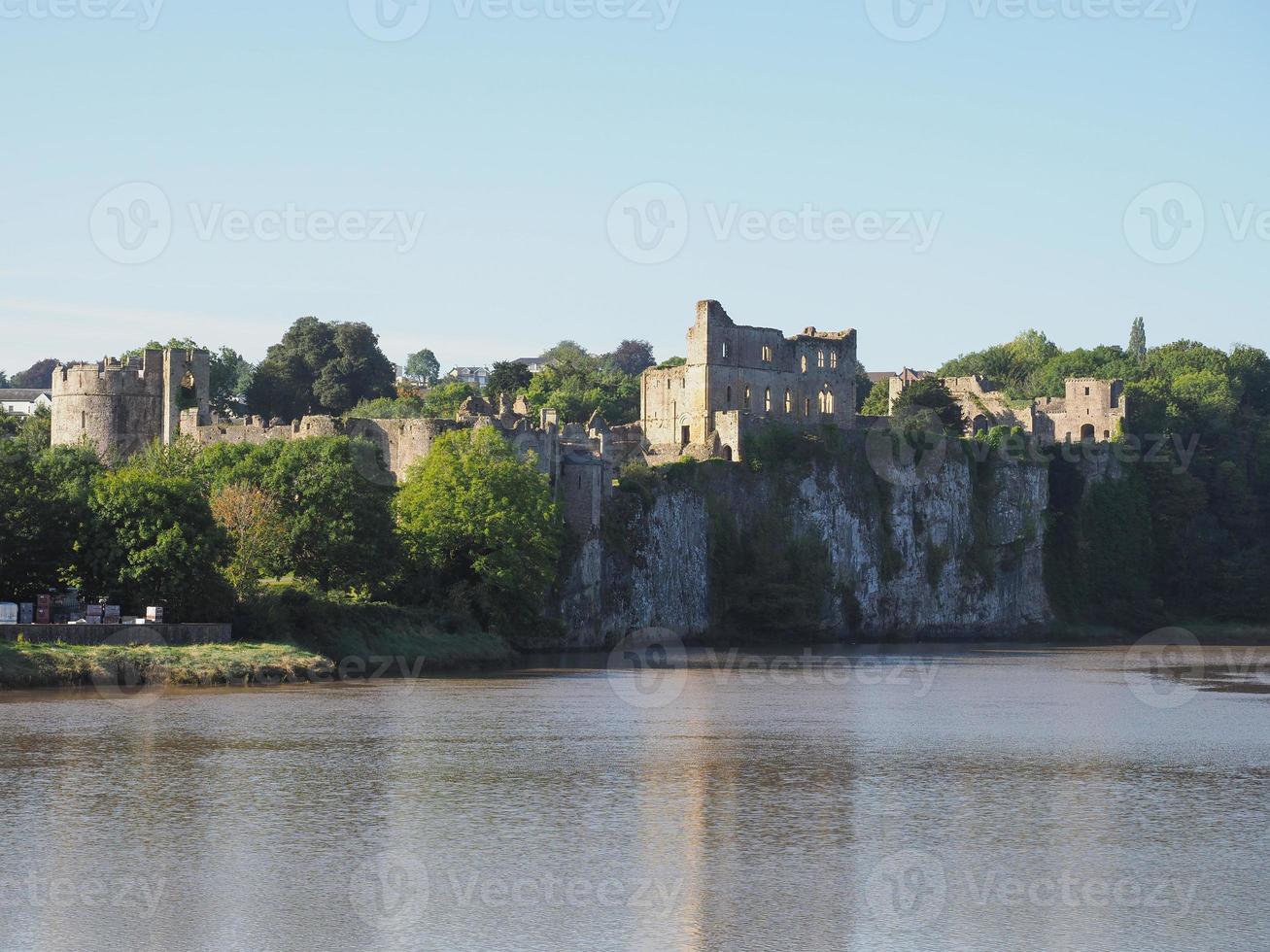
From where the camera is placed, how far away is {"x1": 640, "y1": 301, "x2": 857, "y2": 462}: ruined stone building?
87812 mm

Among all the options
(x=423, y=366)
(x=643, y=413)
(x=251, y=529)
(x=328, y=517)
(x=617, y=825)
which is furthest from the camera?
(x=423, y=366)

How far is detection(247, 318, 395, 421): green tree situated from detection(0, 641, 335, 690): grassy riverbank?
48802mm

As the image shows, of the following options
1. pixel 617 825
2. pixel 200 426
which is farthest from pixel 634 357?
pixel 617 825

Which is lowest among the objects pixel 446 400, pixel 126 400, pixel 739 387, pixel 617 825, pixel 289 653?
pixel 617 825

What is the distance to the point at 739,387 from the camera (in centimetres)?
9112

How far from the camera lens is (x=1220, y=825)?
96.5ft

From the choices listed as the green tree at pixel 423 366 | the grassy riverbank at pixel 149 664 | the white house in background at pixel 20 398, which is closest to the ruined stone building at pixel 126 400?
the grassy riverbank at pixel 149 664

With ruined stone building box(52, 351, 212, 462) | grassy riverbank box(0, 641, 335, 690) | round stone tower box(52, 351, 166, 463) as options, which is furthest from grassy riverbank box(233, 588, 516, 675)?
round stone tower box(52, 351, 166, 463)

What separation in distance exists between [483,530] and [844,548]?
101 feet

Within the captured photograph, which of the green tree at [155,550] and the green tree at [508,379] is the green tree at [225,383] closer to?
the green tree at [508,379]

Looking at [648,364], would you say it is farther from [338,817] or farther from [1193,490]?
[338,817]

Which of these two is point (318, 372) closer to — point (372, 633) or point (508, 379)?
point (508, 379)

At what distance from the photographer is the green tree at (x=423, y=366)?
19100 centimetres

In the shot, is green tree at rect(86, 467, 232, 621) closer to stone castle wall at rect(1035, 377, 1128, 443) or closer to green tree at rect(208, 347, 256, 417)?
green tree at rect(208, 347, 256, 417)
